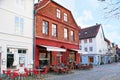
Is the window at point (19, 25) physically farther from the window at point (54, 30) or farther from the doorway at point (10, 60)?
the window at point (54, 30)

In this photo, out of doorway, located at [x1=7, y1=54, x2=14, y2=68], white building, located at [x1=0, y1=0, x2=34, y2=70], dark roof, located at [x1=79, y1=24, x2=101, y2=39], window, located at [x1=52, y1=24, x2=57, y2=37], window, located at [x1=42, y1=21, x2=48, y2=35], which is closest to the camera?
white building, located at [x1=0, y1=0, x2=34, y2=70]

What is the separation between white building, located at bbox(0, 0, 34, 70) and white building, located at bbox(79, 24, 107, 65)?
3483 cm

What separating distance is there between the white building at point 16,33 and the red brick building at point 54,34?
4.59 ft

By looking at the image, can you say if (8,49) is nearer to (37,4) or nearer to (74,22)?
(37,4)

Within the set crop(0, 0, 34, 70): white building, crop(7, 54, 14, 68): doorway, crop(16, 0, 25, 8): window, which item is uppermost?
crop(16, 0, 25, 8): window

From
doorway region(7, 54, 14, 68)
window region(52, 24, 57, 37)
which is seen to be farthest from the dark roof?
doorway region(7, 54, 14, 68)

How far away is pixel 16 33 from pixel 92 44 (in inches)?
1522

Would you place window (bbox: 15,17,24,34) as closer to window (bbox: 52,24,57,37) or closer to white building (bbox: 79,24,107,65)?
window (bbox: 52,24,57,37)

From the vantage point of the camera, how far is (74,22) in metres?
36.2

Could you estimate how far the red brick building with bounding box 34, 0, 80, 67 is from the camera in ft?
85.5

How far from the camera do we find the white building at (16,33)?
20438 millimetres

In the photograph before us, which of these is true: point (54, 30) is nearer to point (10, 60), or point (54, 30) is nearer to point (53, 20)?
point (53, 20)

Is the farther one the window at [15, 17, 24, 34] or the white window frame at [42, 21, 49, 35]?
the white window frame at [42, 21, 49, 35]

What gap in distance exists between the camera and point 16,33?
22.1 m
